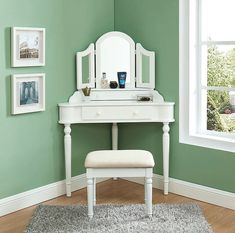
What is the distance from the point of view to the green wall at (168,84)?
A: 3713 millimetres

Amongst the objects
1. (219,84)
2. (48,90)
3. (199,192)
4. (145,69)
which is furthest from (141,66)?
(199,192)

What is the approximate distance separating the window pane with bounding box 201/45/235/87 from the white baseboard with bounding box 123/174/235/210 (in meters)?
0.90

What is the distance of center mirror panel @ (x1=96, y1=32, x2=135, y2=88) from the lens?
13.3ft

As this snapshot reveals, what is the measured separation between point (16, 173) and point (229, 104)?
1874mm

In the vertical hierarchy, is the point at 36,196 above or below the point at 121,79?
below

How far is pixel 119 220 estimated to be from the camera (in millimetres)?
3305

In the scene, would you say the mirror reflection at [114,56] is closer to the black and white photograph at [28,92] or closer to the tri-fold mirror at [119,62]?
the tri-fold mirror at [119,62]

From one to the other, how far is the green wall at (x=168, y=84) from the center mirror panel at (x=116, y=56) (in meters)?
0.15

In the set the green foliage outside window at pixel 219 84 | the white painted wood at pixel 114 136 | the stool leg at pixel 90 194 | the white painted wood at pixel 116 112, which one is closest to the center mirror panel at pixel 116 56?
the white painted wood at pixel 116 112

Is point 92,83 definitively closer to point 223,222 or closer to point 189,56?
point 189,56

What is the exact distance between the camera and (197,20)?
383cm

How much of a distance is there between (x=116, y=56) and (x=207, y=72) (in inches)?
32.9

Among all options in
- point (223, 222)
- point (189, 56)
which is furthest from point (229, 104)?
point (223, 222)

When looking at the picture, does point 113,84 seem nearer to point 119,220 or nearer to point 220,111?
point 220,111
